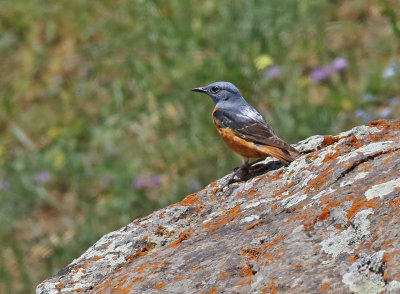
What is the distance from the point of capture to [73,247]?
22.5 feet

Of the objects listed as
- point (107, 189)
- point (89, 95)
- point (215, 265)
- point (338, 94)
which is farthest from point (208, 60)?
point (215, 265)

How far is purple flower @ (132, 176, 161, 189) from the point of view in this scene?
7598 millimetres

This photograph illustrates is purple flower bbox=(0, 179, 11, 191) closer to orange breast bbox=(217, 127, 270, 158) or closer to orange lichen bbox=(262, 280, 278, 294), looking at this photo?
orange breast bbox=(217, 127, 270, 158)

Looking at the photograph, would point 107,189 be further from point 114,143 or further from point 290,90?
point 290,90

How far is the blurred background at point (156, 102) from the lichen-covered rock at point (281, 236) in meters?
2.98

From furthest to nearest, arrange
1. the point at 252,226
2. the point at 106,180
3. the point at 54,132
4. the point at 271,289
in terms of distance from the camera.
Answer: the point at 54,132 → the point at 106,180 → the point at 252,226 → the point at 271,289

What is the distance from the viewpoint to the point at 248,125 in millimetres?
4559

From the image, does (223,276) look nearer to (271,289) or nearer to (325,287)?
(271,289)

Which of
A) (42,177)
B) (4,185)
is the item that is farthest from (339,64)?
(4,185)

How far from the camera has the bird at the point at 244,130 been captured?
4.11m

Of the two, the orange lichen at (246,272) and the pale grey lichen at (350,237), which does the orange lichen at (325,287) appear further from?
the orange lichen at (246,272)

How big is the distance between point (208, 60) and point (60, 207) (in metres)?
3.07

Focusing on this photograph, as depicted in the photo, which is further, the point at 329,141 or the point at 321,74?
the point at 321,74

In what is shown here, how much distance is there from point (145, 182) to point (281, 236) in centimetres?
489
